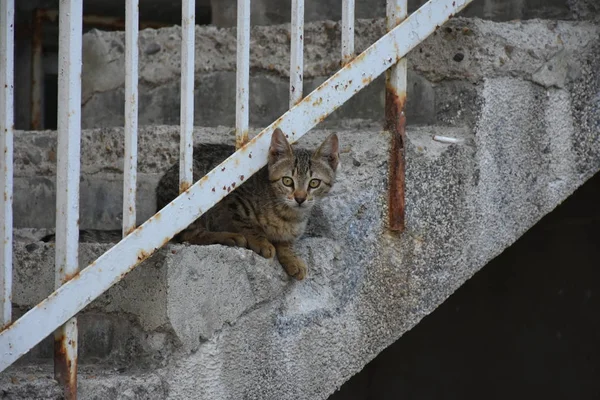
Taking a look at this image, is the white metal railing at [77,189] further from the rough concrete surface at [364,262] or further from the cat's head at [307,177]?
the cat's head at [307,177]

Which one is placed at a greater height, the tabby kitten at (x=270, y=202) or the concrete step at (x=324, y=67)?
the concrete step at (x=324, y=67)

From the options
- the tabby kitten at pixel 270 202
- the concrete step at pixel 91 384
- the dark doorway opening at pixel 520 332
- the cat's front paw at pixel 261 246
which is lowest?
the dark doorway opening at pixel 520 332

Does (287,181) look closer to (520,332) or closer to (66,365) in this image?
(66,365)

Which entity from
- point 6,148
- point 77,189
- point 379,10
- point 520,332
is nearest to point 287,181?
point 77,189

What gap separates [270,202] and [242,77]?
0.71 metres

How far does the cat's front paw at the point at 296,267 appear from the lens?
3.14 meters

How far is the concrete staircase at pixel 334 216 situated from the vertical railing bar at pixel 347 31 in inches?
13.3

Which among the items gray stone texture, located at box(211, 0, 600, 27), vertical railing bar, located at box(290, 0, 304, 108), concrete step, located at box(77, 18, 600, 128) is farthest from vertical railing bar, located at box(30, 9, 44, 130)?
vertical railing bar, located at box(290, 0, 304, 108)

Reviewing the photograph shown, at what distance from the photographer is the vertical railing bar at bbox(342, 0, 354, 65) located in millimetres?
3129

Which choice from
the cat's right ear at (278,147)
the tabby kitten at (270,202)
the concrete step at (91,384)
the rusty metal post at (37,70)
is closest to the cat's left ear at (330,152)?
the tabby kitten at (270,202)

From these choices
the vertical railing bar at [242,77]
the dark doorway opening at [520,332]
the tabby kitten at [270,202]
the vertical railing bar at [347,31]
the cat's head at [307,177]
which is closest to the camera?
the vertical railing bar at [242,77]

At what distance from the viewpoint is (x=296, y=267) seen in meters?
3.15

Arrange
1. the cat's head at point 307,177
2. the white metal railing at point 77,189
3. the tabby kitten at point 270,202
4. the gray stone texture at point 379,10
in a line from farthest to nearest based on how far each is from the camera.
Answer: the gray stone texture at point 379,10 → the cat's head at point 307,177 → the tabby kitten at point 270,202 → the white metal railing at point 77,189

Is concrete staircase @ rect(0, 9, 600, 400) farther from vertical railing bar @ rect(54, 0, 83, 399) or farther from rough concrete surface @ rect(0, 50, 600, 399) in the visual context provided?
vertical railing bar @ rect(54, 0, 83, 399)
